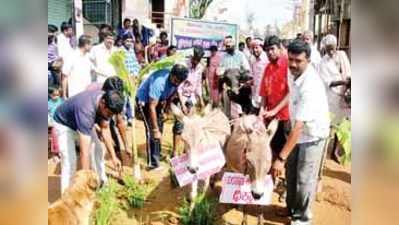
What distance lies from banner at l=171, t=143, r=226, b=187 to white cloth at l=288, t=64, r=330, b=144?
19.2 inches

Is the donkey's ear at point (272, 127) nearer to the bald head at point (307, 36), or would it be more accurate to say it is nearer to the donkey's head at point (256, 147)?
the donkey's head at point (256, 147)

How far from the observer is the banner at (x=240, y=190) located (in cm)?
357

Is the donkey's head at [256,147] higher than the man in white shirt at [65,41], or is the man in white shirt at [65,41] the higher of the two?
the man in white shirt at [65,41]

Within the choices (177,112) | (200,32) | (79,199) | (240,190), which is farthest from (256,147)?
(79,199)

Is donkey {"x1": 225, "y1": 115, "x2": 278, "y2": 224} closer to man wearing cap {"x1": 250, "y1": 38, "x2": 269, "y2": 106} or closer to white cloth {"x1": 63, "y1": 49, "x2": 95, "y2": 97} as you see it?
man wearing cap {"x1": 250, "y1": 38, "x2": 269, "y2": 106}

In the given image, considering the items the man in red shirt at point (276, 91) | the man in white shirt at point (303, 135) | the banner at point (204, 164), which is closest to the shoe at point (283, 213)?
the man in white shirt at point (303, 135)

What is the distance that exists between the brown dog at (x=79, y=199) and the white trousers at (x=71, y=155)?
0.04 m

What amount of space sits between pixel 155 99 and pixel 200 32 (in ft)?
1.60

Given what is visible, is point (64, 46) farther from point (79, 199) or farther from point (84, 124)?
point (79, 199)

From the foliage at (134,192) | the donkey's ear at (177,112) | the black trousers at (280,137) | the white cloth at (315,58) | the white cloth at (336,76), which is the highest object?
the white cloth at (315,58)

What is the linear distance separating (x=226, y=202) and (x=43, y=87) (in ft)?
4.18

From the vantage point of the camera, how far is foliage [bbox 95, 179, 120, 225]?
3.63m

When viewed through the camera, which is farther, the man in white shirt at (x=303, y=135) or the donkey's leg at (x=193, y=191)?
the donkey's leg at (x=193, y=191)

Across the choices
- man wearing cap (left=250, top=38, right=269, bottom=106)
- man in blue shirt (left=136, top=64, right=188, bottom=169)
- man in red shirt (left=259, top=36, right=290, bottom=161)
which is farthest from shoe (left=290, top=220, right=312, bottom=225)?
man in blue shirt (left=136, top=64, right=188, bottom=169)
